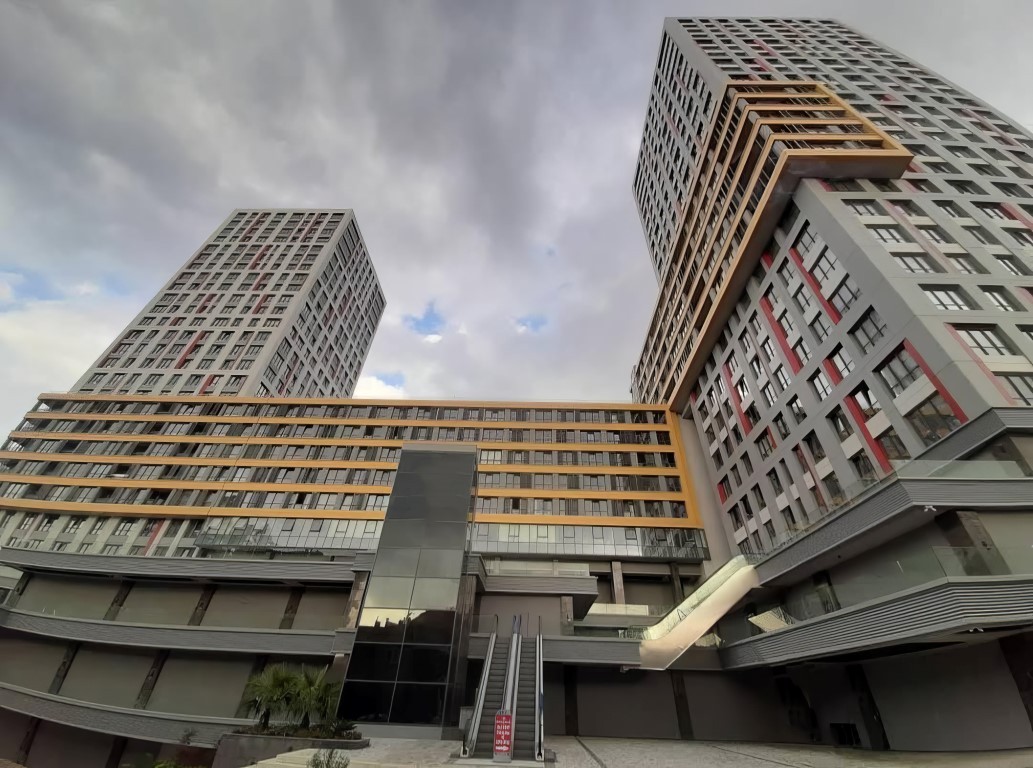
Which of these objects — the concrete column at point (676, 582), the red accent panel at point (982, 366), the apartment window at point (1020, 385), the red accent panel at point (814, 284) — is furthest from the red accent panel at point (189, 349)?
the apartment window at point (1020, 385)

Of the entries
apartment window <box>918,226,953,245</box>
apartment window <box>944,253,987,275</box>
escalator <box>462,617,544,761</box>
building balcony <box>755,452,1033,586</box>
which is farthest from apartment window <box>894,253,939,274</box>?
escalator <box>462,617,544,761</box>

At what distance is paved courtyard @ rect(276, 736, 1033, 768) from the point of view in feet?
37.6

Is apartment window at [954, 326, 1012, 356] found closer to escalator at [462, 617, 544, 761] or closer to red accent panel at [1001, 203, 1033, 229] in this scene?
red accent panel at [1001, 203, 1033, 229]

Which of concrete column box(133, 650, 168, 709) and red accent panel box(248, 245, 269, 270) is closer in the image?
concrete column box(133, 650, 168, 709)

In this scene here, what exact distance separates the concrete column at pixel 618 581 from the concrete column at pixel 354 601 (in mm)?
21823

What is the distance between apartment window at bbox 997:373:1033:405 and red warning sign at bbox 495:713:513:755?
23.4 metres

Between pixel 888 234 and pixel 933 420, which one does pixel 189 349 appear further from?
pixel 933 420

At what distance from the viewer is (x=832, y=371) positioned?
27531 millimetres

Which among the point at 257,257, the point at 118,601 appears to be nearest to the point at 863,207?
the point at 118,601

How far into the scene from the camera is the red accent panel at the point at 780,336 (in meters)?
31.0

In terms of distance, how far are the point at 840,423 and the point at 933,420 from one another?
6402 millimetres

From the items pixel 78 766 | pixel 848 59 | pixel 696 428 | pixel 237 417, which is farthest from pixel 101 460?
pixel 848 59

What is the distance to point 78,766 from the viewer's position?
22328 mm

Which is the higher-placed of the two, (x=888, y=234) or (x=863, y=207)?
(x=863, y=207)
